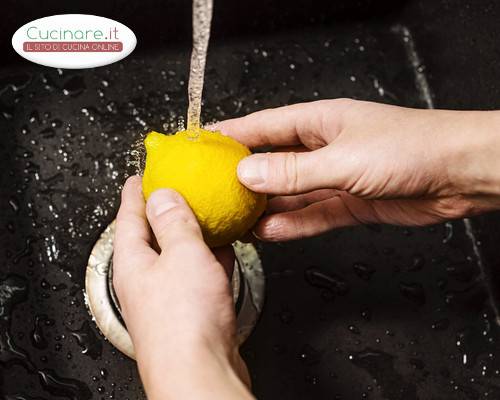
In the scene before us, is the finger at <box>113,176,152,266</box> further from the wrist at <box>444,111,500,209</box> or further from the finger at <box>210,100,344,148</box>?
the wrist at <box>444,111,500,209</box>

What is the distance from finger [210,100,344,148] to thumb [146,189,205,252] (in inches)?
9.2

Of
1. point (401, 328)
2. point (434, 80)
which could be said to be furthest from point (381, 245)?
point (434, 80)

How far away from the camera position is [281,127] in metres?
0.87

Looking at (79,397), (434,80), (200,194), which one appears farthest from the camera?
(434,80)

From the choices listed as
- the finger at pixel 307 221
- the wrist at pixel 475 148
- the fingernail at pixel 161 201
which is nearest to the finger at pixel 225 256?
the finger at pixel 307 221

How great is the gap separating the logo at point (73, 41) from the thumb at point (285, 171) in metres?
0.45

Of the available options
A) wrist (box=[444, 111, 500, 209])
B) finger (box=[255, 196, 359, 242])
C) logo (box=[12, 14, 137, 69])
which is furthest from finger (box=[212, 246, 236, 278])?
logo (box=[12, 14, 137, 69])

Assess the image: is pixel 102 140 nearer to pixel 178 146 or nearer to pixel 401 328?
pixel 178 146

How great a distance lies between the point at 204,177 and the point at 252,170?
0.06 meters

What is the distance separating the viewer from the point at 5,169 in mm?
980

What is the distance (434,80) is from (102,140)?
0.61 m

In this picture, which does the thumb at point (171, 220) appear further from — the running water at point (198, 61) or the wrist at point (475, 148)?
the wrist at point (475, 148)

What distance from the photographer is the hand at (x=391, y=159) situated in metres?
0.71

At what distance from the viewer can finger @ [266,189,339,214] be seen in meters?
0.92
